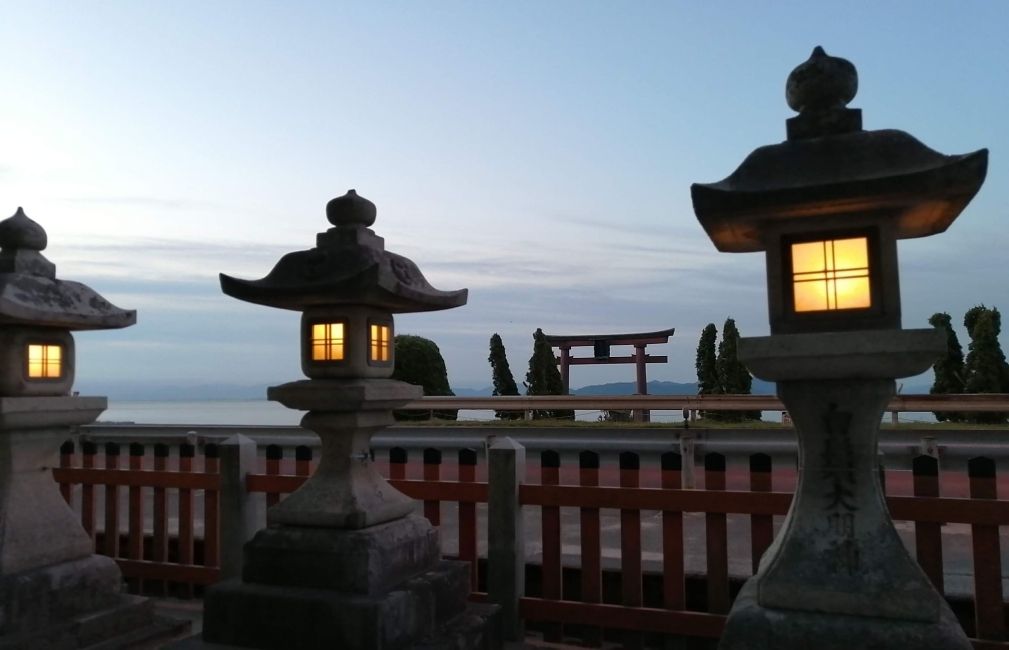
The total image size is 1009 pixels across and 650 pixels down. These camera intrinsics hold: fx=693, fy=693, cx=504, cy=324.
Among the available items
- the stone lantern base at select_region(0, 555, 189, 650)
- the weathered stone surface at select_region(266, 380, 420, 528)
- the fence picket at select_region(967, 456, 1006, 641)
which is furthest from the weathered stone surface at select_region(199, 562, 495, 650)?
the fence picket at select_region(967, 456, 1006, 641)

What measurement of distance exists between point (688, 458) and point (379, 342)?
14.6 feet

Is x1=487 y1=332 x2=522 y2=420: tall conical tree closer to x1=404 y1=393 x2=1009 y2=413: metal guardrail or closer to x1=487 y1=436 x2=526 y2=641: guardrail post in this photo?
x1=404 y1=393 x2=1009 y2=413: metal guardrail

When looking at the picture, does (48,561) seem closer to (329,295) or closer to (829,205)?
(329,295)

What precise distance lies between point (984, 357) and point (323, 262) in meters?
16.9

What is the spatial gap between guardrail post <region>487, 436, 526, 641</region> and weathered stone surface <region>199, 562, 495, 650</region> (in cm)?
45

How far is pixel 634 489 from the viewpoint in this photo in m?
4.28

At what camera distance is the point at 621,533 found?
4.41 metres

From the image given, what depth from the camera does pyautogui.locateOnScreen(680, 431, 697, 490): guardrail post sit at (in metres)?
7.31

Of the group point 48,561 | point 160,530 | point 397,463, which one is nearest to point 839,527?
point 397,463

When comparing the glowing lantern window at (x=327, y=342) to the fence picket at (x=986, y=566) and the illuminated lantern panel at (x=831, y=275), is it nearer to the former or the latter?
the illuminated lantern panel at (x=831, y=275)

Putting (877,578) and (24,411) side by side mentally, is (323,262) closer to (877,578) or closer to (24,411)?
(24,411)

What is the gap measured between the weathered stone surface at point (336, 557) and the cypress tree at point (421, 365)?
1225cm

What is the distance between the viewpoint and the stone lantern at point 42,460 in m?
4.20

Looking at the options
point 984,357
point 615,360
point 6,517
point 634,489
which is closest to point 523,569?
point 634,489
